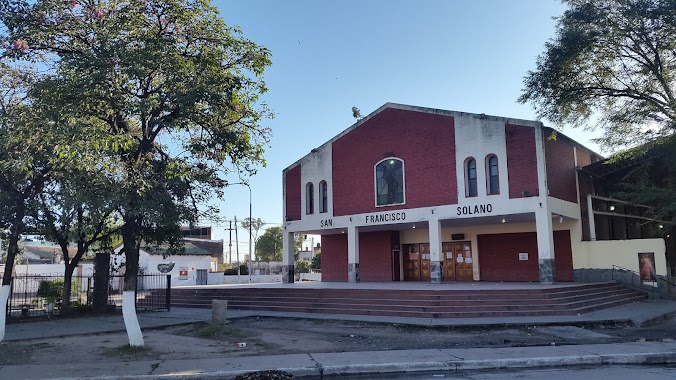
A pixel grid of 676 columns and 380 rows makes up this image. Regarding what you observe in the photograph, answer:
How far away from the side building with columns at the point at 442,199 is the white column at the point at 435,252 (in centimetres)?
5

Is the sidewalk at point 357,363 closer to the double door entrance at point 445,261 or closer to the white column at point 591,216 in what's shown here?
the white column at point 591,216

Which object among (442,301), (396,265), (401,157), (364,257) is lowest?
(442,301)

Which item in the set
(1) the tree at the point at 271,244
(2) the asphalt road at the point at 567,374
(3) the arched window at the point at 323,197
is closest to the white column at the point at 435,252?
(3) the arched window at the point at 323,197

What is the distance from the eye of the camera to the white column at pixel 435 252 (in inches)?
976

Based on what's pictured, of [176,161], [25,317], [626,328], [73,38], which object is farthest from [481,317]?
[25,317]

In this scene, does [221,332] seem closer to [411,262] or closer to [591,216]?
[411,262]

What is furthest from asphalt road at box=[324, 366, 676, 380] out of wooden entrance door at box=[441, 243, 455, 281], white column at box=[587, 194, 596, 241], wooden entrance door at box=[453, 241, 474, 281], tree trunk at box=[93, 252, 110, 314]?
wooden entrance door at box=[441, 243, 455, 281]

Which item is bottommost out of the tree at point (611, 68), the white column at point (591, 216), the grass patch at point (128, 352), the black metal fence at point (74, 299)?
the grass patch at point (128, 352)

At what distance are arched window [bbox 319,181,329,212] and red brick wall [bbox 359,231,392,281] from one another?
3.21m

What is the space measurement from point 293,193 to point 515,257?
13.1m

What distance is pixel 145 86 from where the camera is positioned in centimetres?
1262

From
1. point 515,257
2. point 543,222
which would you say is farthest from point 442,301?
point 515,257

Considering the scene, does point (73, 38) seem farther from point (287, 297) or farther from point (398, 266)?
point (398, 266)

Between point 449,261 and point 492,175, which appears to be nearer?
point 492,175
